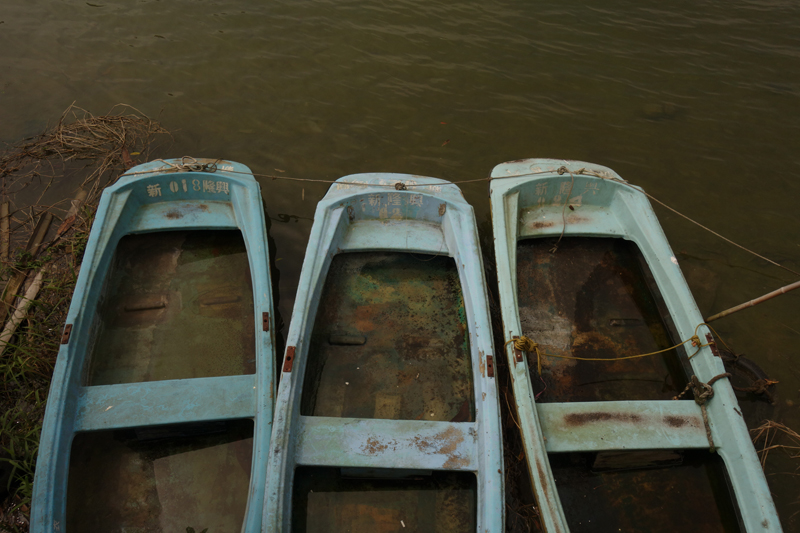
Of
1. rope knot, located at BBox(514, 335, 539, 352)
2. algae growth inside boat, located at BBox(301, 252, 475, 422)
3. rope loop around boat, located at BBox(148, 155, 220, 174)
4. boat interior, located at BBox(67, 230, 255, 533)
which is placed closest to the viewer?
boat interior, located at BBox(67, 230, 255, 533)

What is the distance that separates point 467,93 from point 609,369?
485cm

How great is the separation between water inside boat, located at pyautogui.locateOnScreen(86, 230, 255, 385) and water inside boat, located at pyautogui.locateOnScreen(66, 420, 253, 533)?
0.49 m

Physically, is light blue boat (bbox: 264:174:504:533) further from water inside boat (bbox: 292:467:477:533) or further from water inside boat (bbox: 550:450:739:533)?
water inside boat (bbox: 550:450:739:533)

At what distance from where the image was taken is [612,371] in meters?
3.77

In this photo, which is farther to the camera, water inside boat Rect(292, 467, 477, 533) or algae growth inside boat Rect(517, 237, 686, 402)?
algae growth inside boat Rect(517, 237, 686, 402)

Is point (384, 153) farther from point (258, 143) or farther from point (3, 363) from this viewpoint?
point (3, 363)

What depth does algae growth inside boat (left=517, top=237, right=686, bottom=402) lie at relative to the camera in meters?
3.69

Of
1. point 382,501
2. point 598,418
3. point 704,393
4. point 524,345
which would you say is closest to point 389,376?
point 382,501

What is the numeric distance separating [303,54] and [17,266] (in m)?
5.05

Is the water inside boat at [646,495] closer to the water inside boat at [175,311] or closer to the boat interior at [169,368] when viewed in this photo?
the boat interior at [169,368]

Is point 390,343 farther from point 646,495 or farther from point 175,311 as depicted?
point 646,495

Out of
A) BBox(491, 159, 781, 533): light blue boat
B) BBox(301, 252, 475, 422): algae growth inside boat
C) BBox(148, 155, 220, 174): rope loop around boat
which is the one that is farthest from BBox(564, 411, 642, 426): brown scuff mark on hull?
BBox(148, 155, 220, 174): rope loop around boat

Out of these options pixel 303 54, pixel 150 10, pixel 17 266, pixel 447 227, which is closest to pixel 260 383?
pixel 447 227

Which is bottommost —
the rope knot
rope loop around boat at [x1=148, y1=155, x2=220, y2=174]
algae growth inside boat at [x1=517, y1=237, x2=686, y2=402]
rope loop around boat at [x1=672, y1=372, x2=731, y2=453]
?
rope loop around boat at [x1=672, y1=372, x2=731, y2=453]
